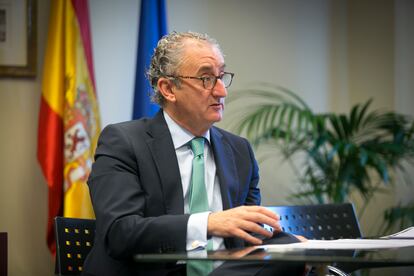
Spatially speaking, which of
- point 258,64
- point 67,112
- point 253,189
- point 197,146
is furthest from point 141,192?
point 258,64

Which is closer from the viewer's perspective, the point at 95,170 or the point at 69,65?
the point at 95,170

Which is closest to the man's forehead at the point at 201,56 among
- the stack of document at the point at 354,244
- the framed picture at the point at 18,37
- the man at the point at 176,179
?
the man at the point at 176,179

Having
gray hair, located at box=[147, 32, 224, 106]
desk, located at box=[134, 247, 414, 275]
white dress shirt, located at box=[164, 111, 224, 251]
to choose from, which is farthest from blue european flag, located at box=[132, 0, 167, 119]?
desk, located at box=[134, 247, 414, 275]

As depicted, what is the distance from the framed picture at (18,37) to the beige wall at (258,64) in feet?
0.20

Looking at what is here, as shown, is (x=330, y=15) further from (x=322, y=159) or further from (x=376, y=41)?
(x=322, y=159)

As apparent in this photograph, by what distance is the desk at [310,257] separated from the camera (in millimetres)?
1532

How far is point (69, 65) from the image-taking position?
4590 mm

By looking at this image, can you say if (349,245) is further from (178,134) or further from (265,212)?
(178,134)

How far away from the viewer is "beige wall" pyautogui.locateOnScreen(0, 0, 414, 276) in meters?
4.74

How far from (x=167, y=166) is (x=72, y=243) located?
460mm

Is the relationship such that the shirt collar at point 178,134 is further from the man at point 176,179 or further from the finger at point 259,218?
the finger at point 259,218

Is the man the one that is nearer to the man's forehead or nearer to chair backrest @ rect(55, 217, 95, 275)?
the man's forehead

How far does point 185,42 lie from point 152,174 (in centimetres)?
57

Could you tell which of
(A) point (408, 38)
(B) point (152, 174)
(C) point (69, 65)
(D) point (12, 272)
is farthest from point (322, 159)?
(B) point (152, 174)
